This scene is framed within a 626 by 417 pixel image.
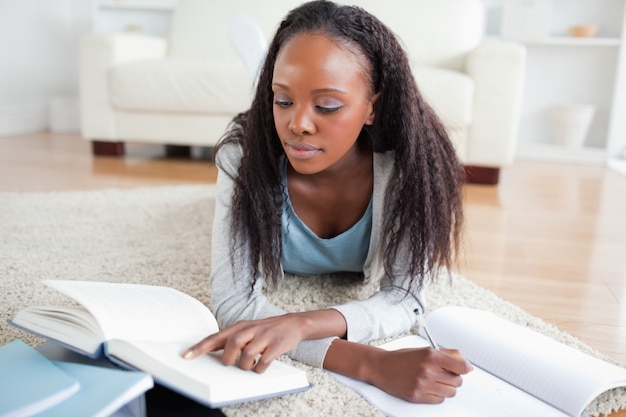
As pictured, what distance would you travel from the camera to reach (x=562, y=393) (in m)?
0.85

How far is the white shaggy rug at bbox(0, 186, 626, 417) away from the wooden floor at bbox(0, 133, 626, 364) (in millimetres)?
122

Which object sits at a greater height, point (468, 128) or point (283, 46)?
point (283, 46)

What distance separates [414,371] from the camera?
0.82 m

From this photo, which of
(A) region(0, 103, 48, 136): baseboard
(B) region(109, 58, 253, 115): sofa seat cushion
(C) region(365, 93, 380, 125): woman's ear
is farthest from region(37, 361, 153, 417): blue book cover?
(A) region(0, 103, 48, 136): baseboard

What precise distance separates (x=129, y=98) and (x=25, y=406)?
244 cm

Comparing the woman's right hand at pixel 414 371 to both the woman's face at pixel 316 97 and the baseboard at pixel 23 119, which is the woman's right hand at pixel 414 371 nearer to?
the woman's face at pixel 316 97

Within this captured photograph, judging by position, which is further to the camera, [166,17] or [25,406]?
[166,17]

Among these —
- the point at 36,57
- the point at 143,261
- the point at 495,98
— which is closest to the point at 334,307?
the point at 143,261

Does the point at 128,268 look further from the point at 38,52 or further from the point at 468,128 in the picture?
the point at 38,52

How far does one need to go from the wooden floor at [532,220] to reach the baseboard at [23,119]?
0.19 m

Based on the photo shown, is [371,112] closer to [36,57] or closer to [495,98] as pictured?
[495,98]

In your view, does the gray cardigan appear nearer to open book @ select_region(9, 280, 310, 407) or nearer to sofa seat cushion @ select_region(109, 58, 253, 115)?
open book @ select_region(9, 280, 310, 407)

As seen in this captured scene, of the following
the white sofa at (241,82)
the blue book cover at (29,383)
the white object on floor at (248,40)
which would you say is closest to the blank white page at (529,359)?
the blue book cover at (29,383)

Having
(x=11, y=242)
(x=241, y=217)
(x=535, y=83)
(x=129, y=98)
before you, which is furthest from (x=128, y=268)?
(x=535, y=83)
